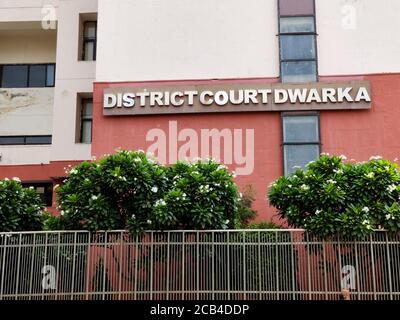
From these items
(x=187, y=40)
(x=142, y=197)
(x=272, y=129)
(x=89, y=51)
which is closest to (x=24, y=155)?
(x=89, y=51)

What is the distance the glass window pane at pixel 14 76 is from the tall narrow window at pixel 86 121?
11.3 feet

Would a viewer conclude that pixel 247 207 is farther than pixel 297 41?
No

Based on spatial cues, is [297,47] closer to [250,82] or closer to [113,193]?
[250,82]

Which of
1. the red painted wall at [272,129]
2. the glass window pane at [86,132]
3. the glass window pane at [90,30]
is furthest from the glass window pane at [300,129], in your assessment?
the glass window pane at [90,30]

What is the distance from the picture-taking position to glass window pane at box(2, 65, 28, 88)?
22.5 meters

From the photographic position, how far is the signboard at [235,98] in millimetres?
17016

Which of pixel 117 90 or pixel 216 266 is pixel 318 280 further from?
pixel 117 90

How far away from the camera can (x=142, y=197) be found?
1228 centimetres

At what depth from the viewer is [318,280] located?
1191 centimetres

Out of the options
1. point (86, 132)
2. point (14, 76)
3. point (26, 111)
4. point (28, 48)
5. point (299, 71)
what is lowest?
point (86, 132)

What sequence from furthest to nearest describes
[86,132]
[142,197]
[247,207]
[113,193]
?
[86,132]
[247,207]
[113,193]
[142,197]

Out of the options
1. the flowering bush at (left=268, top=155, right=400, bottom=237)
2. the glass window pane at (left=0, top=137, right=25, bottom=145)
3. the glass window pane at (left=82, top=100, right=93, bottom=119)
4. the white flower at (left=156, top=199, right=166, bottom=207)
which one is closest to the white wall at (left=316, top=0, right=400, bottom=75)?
the flowering bush at (left=268, top=155, right=400, bottom=237)

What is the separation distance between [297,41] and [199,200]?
7881mm
